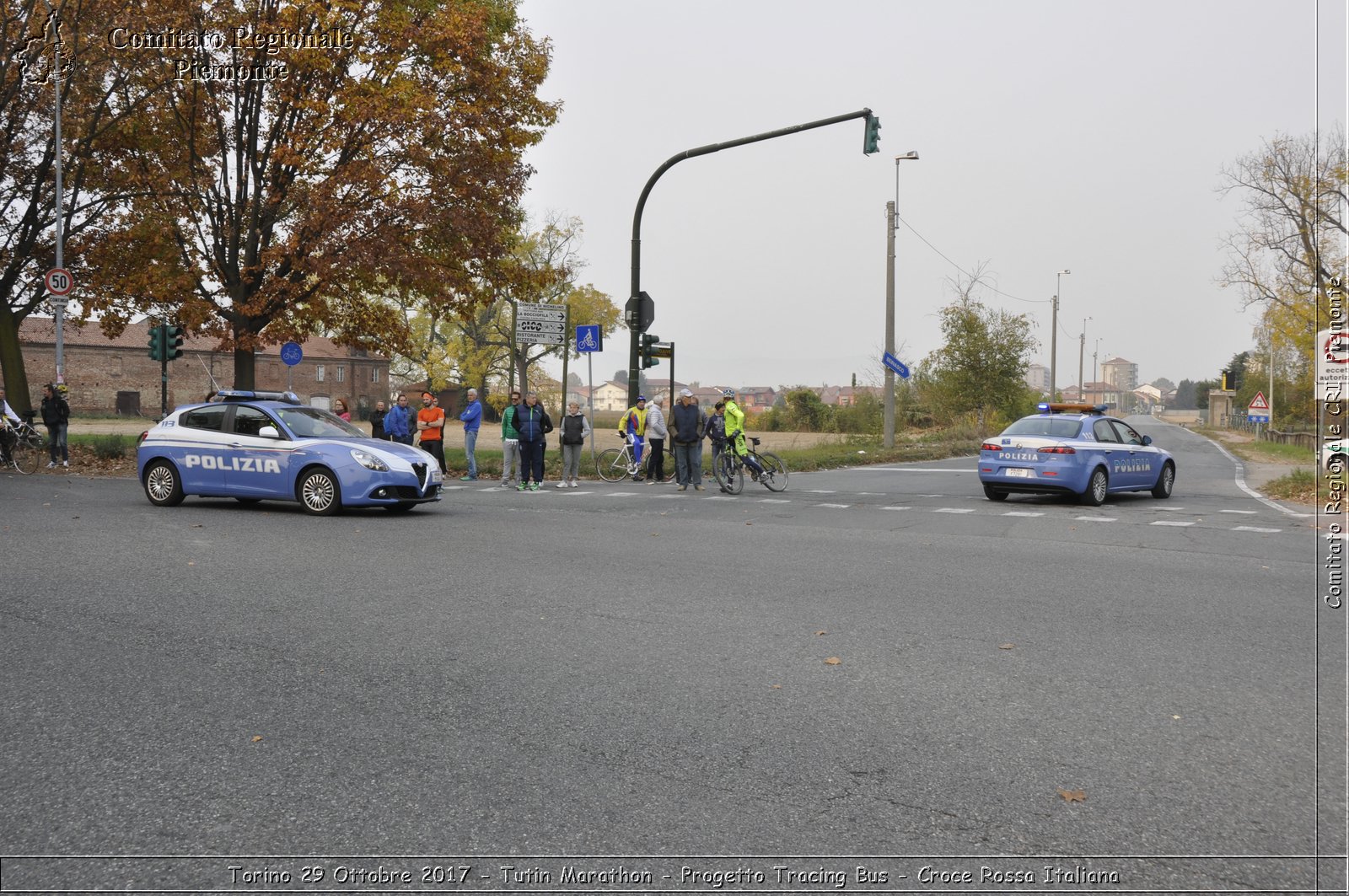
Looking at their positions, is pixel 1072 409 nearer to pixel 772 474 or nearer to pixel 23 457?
pixel 772 474

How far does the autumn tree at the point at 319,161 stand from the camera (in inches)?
891

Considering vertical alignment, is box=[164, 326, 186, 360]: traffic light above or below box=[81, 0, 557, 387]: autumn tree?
below

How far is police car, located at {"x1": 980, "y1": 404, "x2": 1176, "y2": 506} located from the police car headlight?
351 inches

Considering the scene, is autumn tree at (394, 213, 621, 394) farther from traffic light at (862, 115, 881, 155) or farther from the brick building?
traffic light at (862, 115, 881, 155)

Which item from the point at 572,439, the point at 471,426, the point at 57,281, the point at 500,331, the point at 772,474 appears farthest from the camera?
the point at 500,331

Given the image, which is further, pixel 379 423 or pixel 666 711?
pixel 379 423

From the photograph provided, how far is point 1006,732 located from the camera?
464 cm

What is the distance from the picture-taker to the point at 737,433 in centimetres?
1836

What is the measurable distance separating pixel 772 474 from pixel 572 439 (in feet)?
11.8

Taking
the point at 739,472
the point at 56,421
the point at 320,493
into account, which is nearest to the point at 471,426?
the point at 739,472

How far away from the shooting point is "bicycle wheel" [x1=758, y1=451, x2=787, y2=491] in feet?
61.5

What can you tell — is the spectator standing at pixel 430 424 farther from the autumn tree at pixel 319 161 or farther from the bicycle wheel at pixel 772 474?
the bicycle wheel at pixel 772 474

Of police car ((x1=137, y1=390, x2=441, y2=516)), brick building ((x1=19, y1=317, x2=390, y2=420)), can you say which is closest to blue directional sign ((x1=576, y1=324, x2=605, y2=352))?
police car ((x1=137, y1=390, x2=441, y2=516))

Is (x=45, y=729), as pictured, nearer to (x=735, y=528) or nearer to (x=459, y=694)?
(x=459, y=694)
